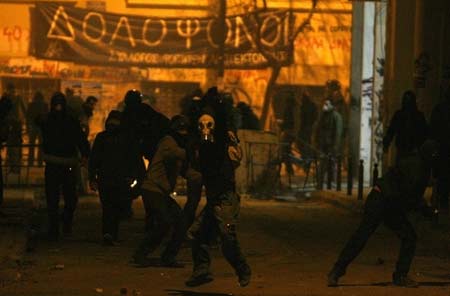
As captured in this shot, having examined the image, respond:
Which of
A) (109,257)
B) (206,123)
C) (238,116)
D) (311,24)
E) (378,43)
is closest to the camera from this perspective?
(206,123)

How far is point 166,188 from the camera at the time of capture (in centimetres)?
1335

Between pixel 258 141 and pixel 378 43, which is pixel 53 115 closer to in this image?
pixel 258 141

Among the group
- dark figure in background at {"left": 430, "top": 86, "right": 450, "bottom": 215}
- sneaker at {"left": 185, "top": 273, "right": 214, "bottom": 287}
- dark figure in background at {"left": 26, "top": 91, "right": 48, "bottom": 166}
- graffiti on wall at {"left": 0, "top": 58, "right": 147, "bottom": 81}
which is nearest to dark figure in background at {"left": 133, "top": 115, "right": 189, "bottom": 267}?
sneaker at {"left": 185, "top": 273, "right": 214, "bottom": 287}

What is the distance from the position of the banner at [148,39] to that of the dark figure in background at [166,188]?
62.2 feet

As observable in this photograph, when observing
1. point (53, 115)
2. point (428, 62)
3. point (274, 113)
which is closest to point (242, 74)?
point (274, 113)

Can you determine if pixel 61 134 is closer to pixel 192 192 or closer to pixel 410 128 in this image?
pixel 192 192

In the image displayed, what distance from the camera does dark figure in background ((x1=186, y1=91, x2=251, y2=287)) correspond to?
451 inches

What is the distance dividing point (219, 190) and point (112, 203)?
3916 mm

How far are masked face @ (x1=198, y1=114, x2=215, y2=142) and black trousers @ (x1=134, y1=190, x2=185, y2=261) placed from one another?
190 centimetres

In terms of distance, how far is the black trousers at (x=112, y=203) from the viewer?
1516 centimetres

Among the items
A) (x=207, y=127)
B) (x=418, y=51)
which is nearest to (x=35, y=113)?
(x=418, y=51)

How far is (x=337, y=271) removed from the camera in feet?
39.1

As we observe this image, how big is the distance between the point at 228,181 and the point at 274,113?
2177cm

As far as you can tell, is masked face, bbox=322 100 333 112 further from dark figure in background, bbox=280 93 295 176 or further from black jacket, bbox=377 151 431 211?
black jacket, bbox=377 151 431 211
